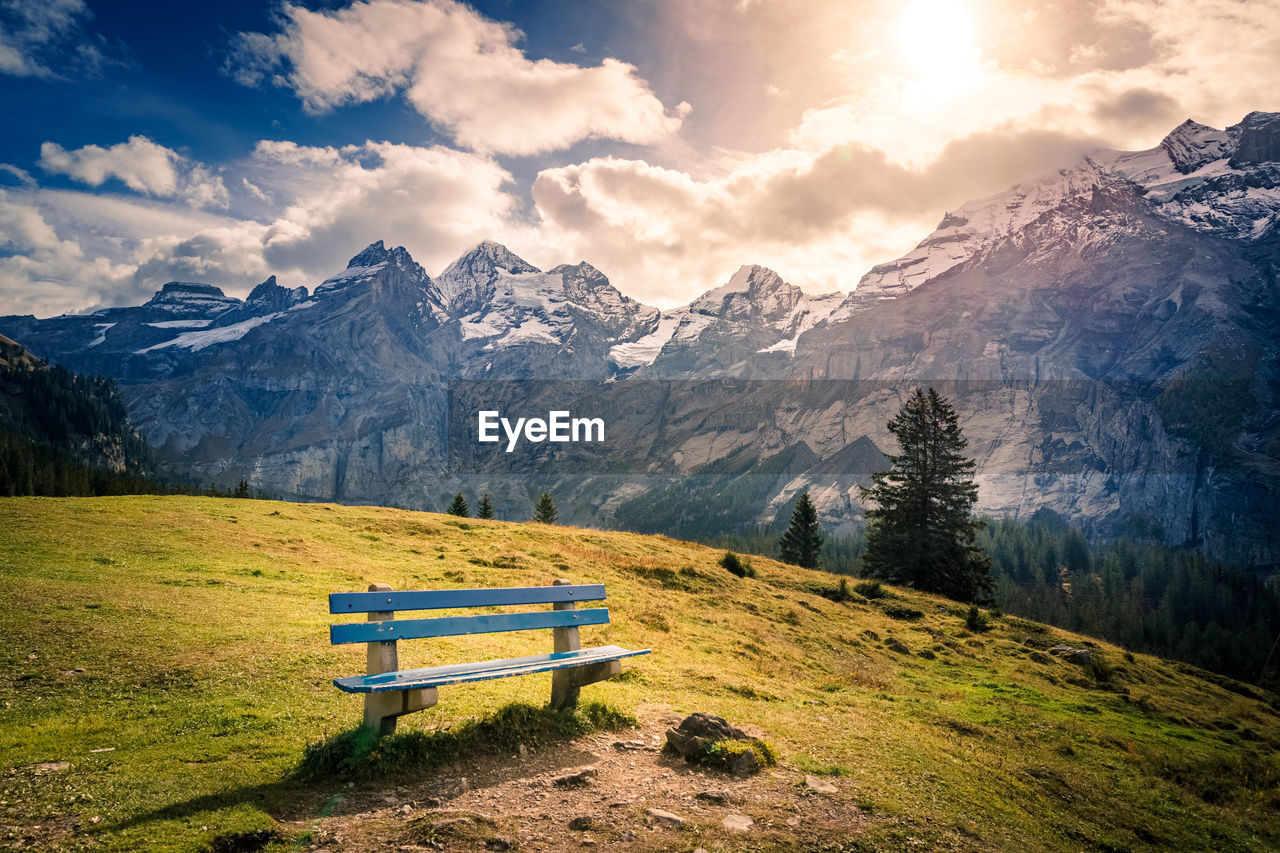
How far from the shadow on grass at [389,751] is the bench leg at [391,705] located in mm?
133

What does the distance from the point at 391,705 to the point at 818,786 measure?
584 centimetres

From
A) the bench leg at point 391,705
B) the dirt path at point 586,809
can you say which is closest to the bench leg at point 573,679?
the dirt path at point 586,809

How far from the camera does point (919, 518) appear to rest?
4925cm

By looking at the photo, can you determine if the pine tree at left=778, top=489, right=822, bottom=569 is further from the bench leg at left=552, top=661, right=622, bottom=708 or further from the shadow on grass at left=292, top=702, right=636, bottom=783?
the shadow on grass at left=292, top=702, right=636, bottom=783

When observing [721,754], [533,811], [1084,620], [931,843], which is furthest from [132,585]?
[1084,620]

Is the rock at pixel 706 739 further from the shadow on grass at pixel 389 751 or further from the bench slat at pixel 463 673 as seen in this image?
the bench slat at pixel 463 673

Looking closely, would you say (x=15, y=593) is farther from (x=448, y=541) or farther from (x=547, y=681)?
(x=448, y=541)

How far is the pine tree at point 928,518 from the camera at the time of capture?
47.0 metres

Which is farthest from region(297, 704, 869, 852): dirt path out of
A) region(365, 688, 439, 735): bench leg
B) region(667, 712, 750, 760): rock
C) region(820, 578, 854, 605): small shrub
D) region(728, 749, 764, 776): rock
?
region(820, 578, 854, 605): small shrub

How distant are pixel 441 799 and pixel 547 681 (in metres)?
5.92

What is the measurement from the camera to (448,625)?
890 cm

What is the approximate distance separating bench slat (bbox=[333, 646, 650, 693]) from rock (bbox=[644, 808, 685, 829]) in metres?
2.26

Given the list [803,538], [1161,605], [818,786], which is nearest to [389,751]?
[818,786]

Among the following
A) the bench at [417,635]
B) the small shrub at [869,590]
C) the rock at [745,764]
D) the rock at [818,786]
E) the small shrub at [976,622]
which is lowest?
the small shrub at [976,622]
